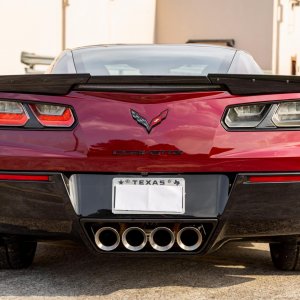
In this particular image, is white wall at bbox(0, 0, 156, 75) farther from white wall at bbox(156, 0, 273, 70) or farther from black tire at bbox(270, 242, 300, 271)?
black tire at bbox(270, 242, 300, 271)

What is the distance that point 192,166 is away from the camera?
325cm

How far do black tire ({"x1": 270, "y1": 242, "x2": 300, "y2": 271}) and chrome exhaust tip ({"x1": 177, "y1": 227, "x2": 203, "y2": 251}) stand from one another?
61cm

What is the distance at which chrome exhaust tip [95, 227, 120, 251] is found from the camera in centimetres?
331

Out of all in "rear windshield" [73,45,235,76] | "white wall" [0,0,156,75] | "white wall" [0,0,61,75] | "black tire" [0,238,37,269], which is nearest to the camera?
"black tire" [0,238,37,269]

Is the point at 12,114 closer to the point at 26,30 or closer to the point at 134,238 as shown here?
the point at 134,238

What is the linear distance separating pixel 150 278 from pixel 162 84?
3.25 feet

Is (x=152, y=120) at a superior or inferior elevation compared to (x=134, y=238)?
superior

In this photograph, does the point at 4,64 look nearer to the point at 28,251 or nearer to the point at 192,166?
the point at 28,251

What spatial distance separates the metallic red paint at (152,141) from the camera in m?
3.26

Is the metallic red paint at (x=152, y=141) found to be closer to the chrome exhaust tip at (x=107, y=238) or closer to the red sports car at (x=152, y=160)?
the red sports car at (x=152, y=160)

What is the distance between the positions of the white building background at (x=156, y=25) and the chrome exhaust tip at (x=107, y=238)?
29.5ft

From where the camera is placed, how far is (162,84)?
3338 mm

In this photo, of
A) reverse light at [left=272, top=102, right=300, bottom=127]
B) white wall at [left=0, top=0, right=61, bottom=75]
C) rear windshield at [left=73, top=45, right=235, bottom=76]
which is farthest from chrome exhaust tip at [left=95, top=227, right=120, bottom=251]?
white wall at [left=0, top=0, right=61, bottom=75]

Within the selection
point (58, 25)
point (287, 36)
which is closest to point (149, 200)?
point (58, 25)
